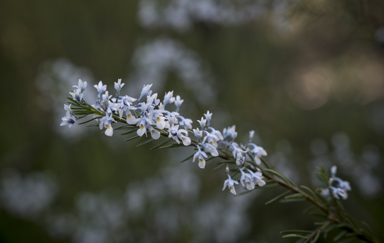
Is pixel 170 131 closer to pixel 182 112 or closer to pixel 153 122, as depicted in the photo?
pixel 153 122

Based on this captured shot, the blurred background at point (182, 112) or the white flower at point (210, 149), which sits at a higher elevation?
the blurred background at point (182, 112)

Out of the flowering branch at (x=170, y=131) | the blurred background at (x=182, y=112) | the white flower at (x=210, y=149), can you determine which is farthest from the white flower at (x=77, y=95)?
the blurred background at (x=182, y=112)

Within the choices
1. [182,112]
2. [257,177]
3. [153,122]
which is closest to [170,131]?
[153,122]

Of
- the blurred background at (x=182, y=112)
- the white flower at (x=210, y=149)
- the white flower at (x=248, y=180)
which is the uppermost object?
the blurred background at (x=182, y=112)

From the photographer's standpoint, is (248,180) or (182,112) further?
(182,112)

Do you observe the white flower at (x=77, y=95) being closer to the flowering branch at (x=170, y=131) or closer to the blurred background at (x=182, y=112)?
the flowering branch at (x=170, y=131)

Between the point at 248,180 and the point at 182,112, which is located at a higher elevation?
the point at 182,112

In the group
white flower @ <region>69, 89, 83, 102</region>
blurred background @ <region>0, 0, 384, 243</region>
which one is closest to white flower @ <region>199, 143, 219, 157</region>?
white flower @ <region>69, 89, 83, 102</region>

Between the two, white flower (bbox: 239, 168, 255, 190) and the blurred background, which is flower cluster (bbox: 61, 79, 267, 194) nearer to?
white flower (bbox: 239, 168, 255, 190)

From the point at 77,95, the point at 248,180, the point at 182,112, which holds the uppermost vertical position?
the point at 182,112
